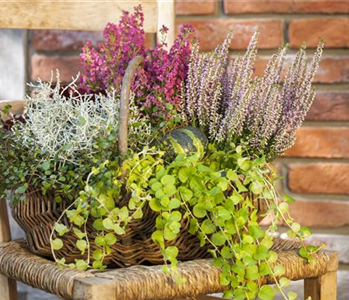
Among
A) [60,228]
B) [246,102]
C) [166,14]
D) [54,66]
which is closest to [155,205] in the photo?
[60,228]

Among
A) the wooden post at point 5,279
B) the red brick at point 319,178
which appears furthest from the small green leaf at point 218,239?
the red brick at point 319,178

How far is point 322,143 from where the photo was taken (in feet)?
5.41

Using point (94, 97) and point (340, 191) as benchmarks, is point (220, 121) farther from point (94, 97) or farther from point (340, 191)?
point (340, 191)

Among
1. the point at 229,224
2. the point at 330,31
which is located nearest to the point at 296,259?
the point at 229,224

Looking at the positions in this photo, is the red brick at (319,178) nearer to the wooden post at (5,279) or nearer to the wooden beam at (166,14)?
the wooden beam at (166,14)

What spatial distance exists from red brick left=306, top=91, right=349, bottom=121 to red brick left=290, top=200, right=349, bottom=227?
0.62 feet

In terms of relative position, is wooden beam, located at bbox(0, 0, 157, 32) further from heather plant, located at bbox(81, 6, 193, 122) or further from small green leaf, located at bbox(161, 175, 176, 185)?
small green leaf, located at bbox(161, 175, 176, 185)

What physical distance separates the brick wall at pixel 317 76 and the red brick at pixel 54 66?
0.90ft

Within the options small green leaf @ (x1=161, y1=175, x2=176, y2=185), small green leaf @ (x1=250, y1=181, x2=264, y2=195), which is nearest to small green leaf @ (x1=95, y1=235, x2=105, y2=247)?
small green leaf @ (x1=161, y1=175, x2=176, y2=185)

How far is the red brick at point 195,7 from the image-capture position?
65.7 inches

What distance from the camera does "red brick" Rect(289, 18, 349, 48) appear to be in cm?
163

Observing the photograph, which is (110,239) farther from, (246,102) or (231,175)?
(246,102)

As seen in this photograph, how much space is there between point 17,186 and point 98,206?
177mm

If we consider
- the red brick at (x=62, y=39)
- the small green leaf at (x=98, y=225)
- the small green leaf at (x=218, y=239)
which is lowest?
the small green leaf at (x=218, y=239)
